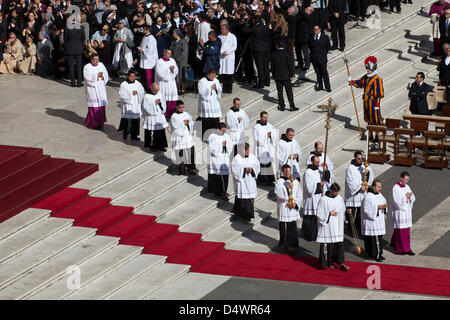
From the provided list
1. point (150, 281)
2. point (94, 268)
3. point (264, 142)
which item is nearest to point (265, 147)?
point (264, 142)

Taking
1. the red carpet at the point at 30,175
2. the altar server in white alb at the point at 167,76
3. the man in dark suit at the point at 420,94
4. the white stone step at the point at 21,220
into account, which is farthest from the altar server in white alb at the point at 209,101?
the white stone step at the point at 21,220

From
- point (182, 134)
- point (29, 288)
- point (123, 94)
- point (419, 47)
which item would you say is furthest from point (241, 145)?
point (419, 47)

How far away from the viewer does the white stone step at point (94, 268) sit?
1602 centimetres

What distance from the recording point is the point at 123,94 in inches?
831

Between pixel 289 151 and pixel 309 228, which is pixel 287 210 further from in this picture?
pixel 289 151

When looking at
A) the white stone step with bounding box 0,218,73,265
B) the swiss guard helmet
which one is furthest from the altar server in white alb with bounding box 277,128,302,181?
the white stone step with bounding box 0,218,73,265

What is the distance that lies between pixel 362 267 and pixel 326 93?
7.51 metres

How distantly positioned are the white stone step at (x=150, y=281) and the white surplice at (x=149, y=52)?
7.24 meters

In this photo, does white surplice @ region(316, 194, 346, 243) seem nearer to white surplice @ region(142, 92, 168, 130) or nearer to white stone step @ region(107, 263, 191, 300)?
white stone step @ region(107, 263, 191, 300)

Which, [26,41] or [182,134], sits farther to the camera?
[26,41]

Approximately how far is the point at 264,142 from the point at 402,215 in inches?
145

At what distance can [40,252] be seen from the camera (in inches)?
670

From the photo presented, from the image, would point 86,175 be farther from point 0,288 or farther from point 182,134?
point 0,288

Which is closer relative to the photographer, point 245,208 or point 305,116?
point 245,208
